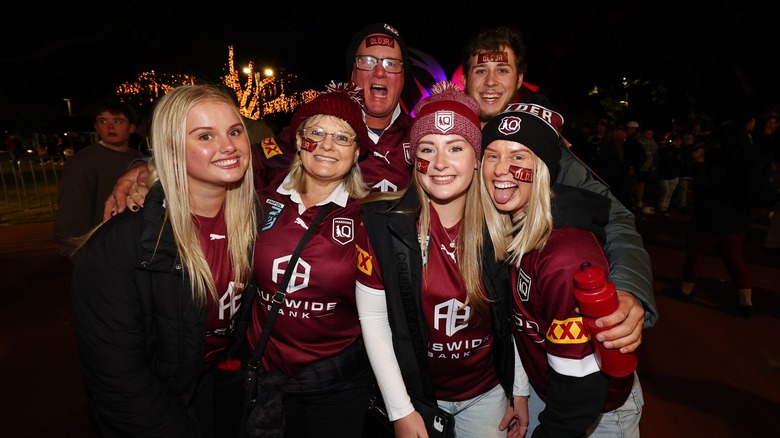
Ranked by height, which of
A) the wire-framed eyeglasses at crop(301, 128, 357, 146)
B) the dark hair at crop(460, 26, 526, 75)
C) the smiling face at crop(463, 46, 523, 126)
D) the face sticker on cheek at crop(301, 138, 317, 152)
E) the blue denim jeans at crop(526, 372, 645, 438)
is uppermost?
the dark hair at crop(460, 26, 526, 75)

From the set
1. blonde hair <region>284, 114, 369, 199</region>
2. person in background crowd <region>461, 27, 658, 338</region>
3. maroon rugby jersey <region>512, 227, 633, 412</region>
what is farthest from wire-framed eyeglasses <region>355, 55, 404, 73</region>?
maroon rugby jersey <region>512, 227, 633, 412</region>

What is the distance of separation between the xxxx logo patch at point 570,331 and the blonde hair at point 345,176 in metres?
1.41

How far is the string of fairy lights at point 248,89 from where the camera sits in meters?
24.3

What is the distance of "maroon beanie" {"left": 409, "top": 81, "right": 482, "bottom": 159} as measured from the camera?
242 cm

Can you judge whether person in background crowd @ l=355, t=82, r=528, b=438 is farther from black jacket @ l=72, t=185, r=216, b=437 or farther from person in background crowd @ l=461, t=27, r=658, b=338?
black jacket @ l=72, t=185, r=216, b=437

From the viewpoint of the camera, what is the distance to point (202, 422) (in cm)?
266

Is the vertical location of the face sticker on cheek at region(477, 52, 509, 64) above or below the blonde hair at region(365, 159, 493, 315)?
above

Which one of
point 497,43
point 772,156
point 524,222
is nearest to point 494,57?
point 497,43

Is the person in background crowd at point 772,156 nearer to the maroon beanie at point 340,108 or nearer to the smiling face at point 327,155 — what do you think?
the maroon beanie at point 340,108

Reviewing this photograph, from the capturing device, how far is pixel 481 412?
8.34ft

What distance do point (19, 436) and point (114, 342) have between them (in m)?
2.48

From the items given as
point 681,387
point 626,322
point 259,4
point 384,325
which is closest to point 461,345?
point 384,325

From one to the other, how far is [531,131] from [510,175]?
0.23 meters

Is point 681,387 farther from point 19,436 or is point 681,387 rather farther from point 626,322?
point 19,436
